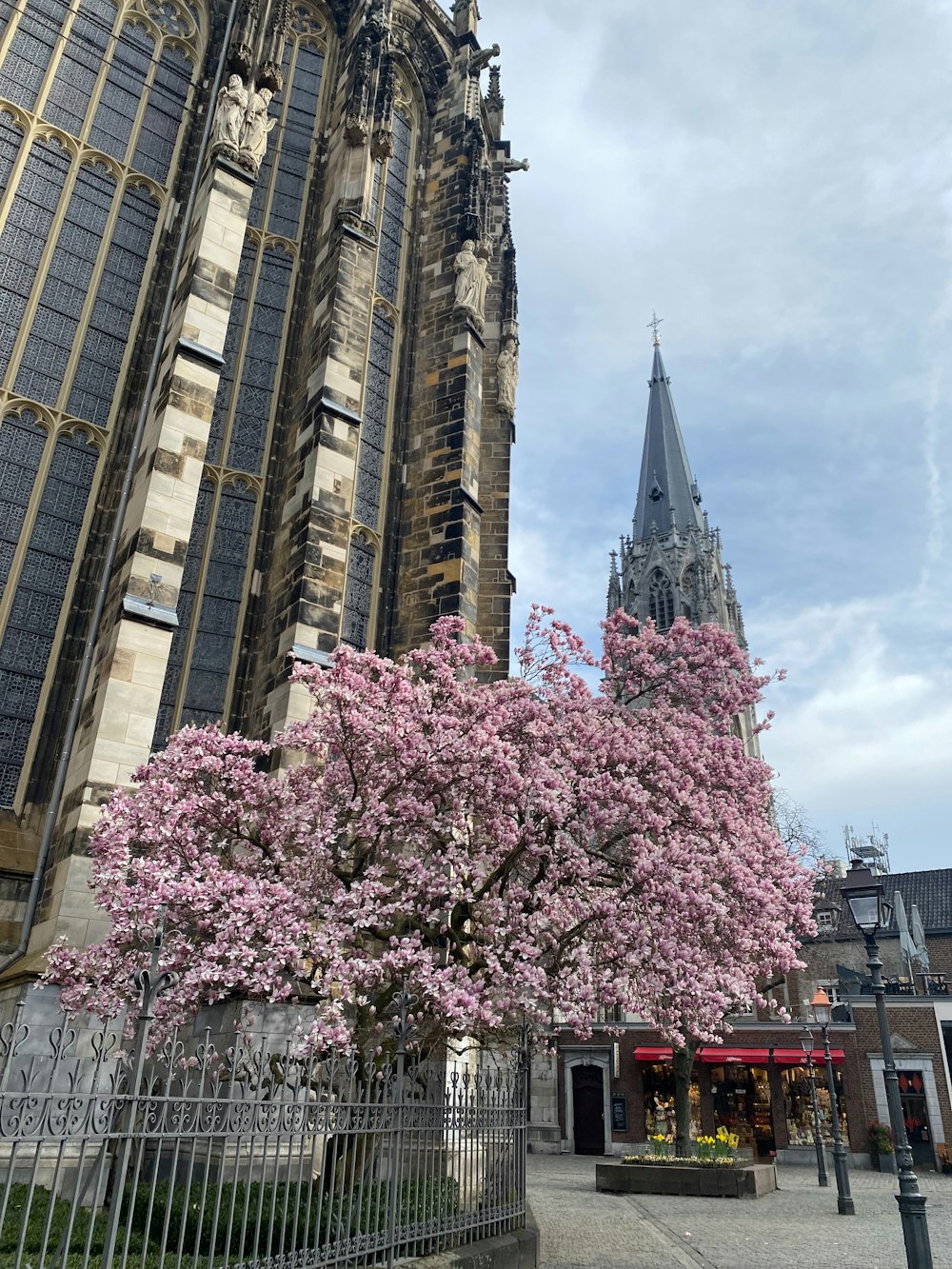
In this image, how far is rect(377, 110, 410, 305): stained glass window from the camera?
18609 mm

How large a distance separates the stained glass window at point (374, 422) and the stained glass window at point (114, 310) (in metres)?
4.33

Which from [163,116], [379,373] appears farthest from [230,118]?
[379,373]

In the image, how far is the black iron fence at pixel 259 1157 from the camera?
15.6 ft

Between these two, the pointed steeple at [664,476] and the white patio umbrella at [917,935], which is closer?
the white patio umbrella at [917,935]

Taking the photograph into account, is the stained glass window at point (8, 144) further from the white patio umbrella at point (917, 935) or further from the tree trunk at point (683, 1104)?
the tree trunk at point (683, 1104)

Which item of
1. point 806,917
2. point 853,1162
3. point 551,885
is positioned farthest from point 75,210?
point 853,1162

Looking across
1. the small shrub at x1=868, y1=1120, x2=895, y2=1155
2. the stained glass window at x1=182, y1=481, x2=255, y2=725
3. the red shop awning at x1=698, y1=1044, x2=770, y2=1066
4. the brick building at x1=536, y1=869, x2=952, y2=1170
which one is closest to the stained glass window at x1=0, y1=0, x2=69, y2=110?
the stained glass window at x1=182, y1=481, x2=255, y2=725

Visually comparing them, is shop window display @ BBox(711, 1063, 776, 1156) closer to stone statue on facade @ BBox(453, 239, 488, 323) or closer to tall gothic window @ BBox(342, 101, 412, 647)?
tall gothic window @ BBox(342, 101, 412, 647)

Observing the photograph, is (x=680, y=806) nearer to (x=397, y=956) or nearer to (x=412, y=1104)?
(x=397, y=956)

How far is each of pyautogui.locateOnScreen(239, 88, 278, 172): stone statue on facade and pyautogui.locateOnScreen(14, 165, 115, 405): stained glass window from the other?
8.73ft

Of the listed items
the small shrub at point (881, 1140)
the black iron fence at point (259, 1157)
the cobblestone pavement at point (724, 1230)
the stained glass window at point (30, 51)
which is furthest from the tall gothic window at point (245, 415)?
the small shrub at point (881, 1140)

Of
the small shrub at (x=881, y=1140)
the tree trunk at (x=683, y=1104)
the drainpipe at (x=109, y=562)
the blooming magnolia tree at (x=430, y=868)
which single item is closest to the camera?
the blooming magnolia tree at (x=430, y=868)

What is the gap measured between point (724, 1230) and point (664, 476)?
6530 centimetres

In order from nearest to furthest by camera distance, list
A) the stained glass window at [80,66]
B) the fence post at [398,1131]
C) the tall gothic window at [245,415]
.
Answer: the fence post at [398,1131] → the tall gothic window at [245,415] → the stained glass window at [80,66]
